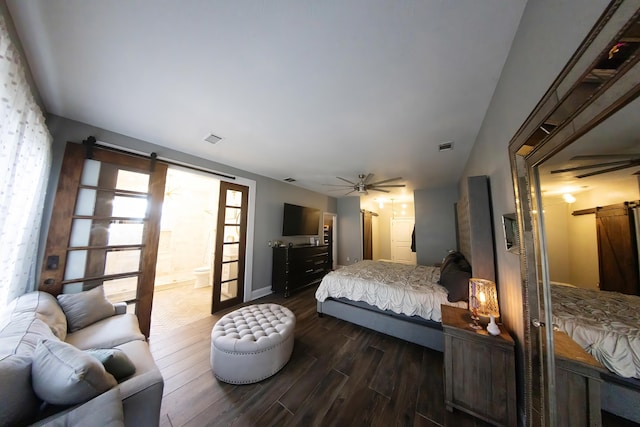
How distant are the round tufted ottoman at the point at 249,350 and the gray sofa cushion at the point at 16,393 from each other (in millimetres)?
1093

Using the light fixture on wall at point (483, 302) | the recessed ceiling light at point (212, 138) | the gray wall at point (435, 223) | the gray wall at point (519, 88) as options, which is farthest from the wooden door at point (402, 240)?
the recessed ceiling light at point (212, 138)

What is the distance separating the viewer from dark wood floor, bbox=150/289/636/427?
1.49m

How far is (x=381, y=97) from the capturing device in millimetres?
1768

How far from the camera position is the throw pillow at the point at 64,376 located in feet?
2.90

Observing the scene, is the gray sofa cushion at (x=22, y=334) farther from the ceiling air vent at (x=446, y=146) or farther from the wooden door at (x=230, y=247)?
the ceiling air vent at (x=446, y=146)

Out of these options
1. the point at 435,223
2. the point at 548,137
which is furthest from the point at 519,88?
the point at 435,223

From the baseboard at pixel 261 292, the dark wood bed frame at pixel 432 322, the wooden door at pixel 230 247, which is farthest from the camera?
the baseboard at pixel 261 292

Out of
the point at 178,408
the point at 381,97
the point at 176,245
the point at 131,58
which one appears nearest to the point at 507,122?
the point at 381,97

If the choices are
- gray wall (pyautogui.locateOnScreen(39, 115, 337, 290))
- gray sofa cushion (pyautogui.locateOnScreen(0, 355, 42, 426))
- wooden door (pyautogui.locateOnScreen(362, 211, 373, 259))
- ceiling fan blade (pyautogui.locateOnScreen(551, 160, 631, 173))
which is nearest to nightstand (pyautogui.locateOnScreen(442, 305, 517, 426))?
ceiling fan blade (pyautogui.locateOnScreen(551, 160, 631, 173))

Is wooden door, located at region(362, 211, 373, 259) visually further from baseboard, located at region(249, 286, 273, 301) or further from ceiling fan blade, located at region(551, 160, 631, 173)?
ceiling fan blade, located at region(551, 160, 631, 173)

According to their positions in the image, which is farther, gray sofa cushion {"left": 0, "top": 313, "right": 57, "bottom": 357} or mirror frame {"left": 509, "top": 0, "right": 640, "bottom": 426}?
gray sofa cushion {"left": 0, "top": 313, "right": 57, "bottom": 357}

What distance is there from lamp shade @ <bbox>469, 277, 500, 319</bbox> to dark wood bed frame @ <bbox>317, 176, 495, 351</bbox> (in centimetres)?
35

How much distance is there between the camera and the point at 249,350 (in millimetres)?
1782

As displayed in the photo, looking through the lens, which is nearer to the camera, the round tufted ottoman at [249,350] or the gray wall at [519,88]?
the gray wall at [519,88]
